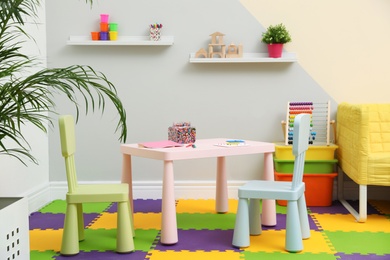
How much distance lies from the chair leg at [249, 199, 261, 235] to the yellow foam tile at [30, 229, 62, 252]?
1222 millimetres

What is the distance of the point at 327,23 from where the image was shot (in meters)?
5.05

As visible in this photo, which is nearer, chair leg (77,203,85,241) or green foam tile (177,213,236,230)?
chair leg (77,203,85,241)

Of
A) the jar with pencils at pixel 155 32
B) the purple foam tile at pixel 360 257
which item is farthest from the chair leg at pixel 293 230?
the jar with pencils at pixel 155 32

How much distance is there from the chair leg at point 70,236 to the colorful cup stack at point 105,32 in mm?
1964

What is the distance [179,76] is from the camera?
5117mm

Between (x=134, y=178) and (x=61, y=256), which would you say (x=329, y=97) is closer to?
(x=134, y=178)

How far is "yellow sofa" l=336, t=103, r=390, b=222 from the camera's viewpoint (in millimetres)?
4250

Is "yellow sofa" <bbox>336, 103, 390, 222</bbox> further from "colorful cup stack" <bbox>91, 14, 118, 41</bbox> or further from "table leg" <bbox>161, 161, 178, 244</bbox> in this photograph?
"colorful cup stack" <bbox>91, 14, 118, 41</bbox>

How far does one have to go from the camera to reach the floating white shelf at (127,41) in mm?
4957

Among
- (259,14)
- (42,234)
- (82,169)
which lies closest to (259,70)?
(259,14)

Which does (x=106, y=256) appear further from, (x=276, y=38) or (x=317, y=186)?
(x=276, y=38)

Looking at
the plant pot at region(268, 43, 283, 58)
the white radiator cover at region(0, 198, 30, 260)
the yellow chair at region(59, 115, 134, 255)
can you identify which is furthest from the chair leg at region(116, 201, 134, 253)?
the plant pot at region(268, 43, 283, 58)

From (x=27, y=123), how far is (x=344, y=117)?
2494 millimetres

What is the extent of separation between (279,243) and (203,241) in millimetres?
474
